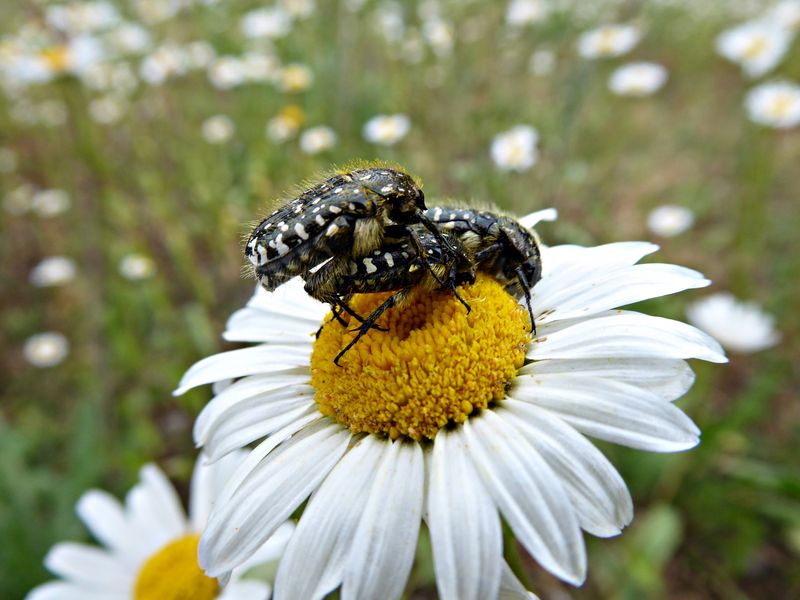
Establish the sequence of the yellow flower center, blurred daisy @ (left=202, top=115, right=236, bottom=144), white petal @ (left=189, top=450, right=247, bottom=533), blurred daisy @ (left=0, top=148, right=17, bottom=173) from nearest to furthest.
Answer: the yellow flower center
white petal @ (left=189, top=450, right=247, bottom=533)
blurred daisy @ (left=202, top=115, right=236, bottom=144)
blurred daisy @ (left=0, top=148, right=17, bottom=173)

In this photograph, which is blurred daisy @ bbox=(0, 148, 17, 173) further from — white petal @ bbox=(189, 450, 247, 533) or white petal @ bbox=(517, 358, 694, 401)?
white petal @ bbox=(517, 358, 694, 401)

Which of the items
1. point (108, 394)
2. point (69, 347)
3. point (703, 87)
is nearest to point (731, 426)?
point (108, 394)

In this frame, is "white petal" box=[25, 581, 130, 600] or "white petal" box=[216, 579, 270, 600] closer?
"white petal" box=[216, 579, 270, 600]

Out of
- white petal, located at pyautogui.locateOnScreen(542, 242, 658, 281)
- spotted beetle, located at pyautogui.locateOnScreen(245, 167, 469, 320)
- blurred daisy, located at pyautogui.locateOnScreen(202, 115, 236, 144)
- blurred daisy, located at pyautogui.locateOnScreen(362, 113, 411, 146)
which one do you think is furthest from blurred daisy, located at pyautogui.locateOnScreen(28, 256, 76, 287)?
white petal, located at pyautogui.locateOnScreen(542, 242, 658, 281)

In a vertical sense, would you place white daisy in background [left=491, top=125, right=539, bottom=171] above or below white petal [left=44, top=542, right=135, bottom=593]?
above

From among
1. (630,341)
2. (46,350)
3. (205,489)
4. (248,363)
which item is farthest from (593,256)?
(46,350)

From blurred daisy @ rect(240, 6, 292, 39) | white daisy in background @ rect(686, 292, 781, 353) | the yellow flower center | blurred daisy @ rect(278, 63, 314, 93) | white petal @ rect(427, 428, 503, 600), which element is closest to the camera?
white petal @ rect(427, 428, 503, 600)
